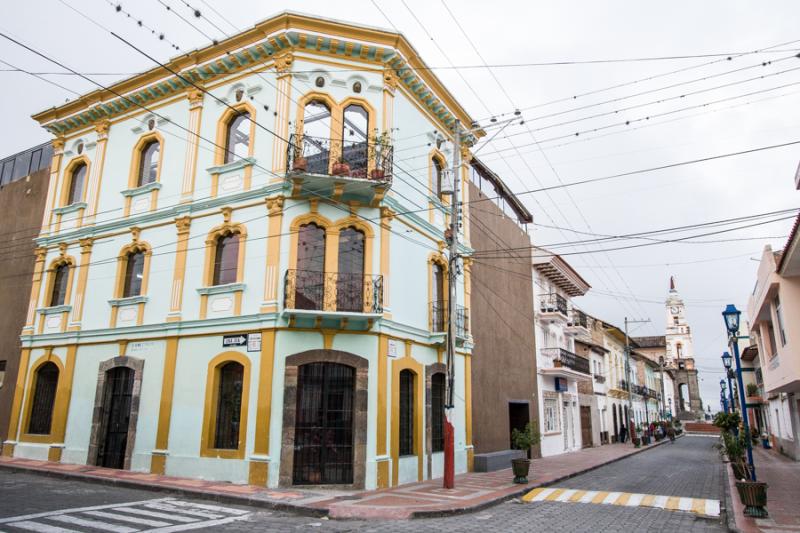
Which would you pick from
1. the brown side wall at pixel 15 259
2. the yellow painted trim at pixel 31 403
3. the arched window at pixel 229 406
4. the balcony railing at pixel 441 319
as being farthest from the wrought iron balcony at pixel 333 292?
the brown side wall at pixel 15 259

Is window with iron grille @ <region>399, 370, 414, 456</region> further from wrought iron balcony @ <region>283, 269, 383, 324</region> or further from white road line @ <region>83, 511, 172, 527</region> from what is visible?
white road line @ <region>83, 511, 172, 527</region>

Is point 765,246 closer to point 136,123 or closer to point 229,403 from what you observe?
point 229,403

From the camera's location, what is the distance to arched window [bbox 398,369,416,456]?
51.0 feet

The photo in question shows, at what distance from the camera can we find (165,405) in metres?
15.4

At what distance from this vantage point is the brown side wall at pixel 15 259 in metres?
20.4

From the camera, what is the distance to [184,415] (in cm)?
1508

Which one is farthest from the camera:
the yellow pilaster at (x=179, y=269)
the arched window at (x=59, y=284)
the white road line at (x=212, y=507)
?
the arched window at (x=59, y=284)

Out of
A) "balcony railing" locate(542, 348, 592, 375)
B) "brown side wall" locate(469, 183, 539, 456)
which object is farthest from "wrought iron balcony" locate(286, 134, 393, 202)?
"balcony railing" locate(542, 348, 592, 375)

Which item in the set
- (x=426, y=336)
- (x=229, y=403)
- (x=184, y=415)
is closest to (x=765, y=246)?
(x=426, y=336)

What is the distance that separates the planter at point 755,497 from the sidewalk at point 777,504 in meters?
0.15

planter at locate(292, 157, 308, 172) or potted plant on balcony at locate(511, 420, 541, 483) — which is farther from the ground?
planter at locate(292, 157, 308, 172)

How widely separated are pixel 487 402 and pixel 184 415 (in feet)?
36.1

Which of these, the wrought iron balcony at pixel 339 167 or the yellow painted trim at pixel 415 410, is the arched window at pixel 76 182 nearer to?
the wrought iron balcony at pixel 339 167

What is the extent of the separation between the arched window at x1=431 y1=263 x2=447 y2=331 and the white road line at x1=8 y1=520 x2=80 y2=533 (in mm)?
11068
